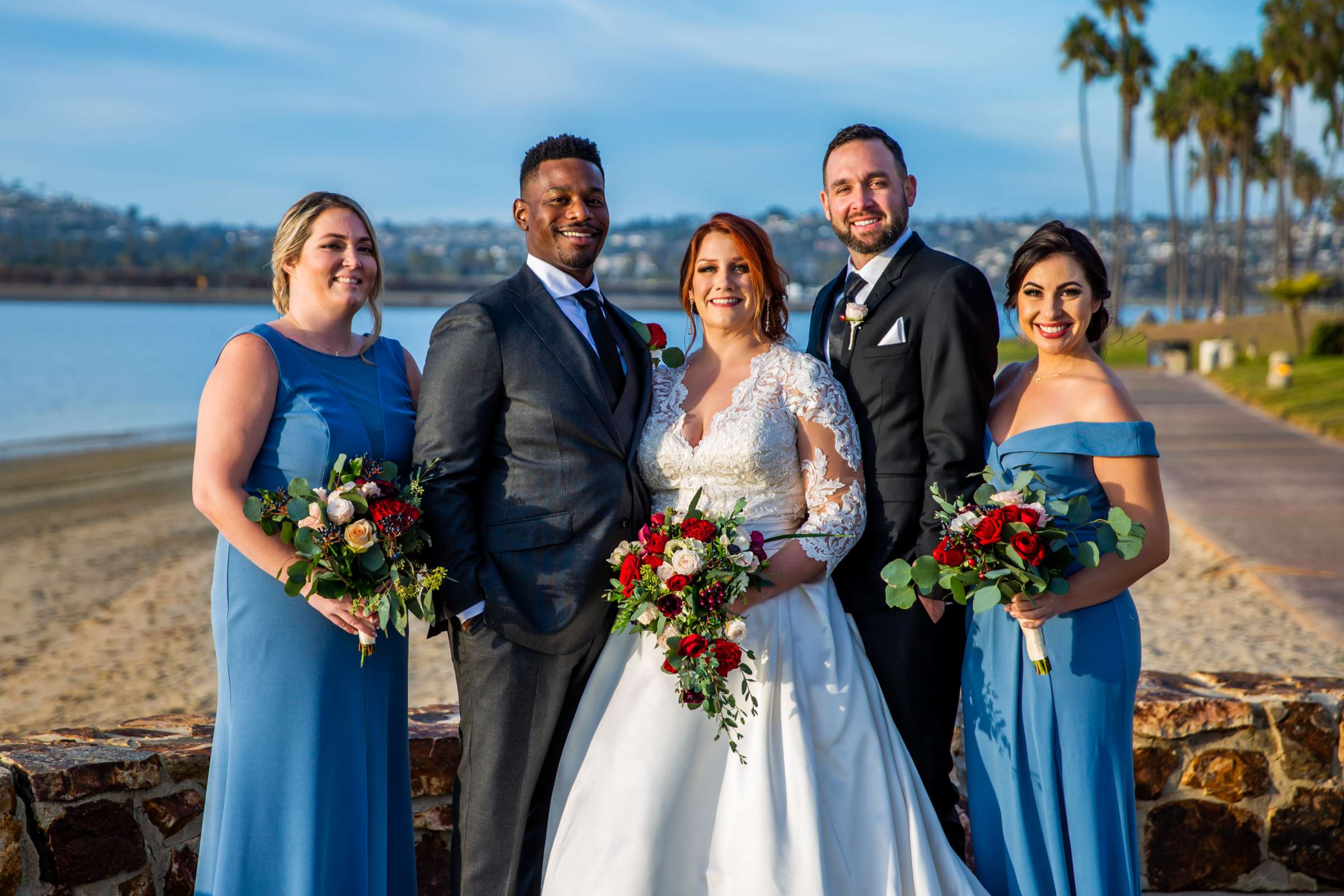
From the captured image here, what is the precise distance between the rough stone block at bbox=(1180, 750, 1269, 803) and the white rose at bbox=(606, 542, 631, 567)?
2.44m

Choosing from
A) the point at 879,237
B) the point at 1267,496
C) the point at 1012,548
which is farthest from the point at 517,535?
the point at 1267,496

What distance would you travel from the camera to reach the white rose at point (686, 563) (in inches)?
114

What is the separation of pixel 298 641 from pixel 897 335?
2069mm

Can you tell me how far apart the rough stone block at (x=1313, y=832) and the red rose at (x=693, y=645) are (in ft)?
8.35

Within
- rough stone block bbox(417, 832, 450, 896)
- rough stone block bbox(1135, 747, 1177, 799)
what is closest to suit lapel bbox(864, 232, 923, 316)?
rough stone block bbox(1135, 747, 1177, 799)

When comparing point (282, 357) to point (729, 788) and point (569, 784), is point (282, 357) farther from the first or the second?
point (729, 788)

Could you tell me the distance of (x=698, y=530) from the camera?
299 cm

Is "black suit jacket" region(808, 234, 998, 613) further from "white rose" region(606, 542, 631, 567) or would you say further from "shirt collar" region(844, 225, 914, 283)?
"white rose" region(606, 542, 631, 567)

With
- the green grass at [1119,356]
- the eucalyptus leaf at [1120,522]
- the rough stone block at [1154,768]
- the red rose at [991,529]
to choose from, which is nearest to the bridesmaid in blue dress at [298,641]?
the red rose at [991,529]

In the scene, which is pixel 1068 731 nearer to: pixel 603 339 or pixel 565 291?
pixel 603 339

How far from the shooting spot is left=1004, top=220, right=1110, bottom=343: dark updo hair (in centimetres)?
338

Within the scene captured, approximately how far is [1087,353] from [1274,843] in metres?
2.12

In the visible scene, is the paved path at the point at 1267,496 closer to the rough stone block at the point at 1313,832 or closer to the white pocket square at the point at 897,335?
the rough stone block at the point at 1313,832

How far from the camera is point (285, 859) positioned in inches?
126
